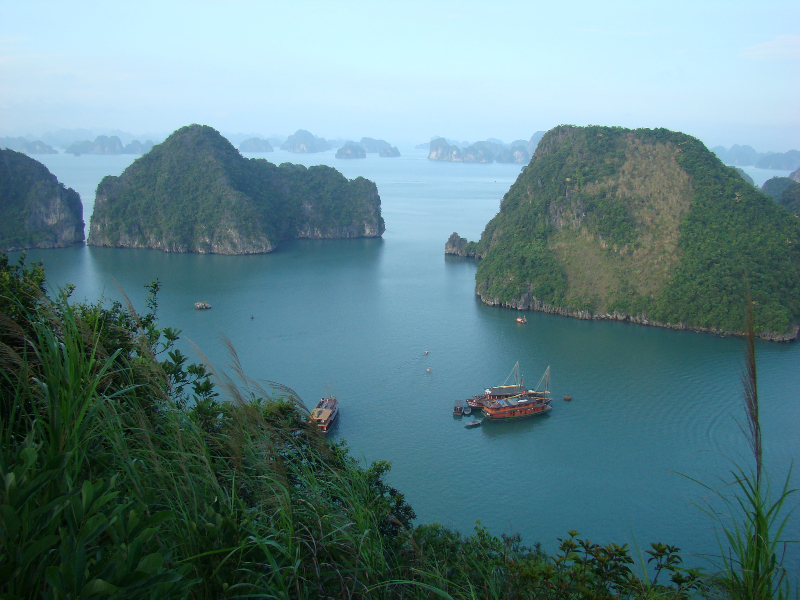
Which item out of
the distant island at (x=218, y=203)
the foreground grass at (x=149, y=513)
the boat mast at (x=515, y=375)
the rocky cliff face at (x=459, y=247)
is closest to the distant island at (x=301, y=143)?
the distant island at (x=218, y=203)

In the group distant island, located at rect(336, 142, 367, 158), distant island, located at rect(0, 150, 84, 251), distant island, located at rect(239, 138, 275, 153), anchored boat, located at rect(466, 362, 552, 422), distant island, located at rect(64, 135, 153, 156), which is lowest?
anchored boat, located at rect(466, 362, 552, 422)

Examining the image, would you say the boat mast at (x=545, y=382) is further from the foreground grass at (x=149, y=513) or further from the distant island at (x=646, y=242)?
the foreground grass at (x=149, y=513)

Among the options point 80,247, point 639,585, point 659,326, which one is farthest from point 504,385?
point 80,247

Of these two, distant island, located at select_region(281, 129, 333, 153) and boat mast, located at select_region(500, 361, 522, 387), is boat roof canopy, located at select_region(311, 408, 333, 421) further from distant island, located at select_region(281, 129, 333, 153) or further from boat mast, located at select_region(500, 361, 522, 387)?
distant island, located at select_region(281, 129, 333, 153)

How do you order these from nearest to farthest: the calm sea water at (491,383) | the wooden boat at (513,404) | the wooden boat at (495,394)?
the calm sea water at (491,383) → the wooden boat at (513,404) → the wooden boat at (495,394)

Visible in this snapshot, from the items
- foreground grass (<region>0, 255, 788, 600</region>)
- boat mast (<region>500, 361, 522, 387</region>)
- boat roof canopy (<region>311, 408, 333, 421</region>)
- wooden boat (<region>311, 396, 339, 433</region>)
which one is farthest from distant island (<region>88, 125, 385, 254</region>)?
foreground grass (<region>0, 255, 788, 600</region>)
